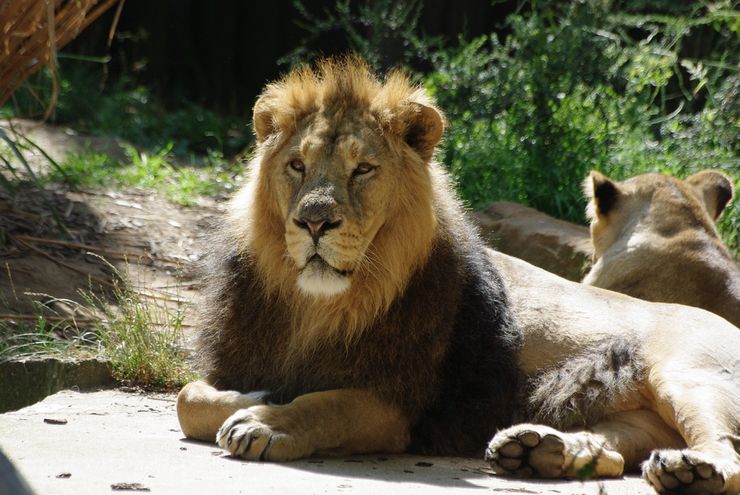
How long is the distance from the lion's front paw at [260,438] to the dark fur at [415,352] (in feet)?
1.26

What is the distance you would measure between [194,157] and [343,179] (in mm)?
6484

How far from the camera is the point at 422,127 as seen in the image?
4750 millimetres

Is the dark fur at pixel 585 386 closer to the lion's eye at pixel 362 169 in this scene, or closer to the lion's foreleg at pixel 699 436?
the lion's foreleg at pixel 699 436

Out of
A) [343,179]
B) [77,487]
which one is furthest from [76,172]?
[77,487]

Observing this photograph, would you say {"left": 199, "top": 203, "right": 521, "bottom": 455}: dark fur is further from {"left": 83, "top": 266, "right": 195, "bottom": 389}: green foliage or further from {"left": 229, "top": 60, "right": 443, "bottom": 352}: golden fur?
{"left": 83, "top": 266, "right": 195, "bottom": 389}: green foliage

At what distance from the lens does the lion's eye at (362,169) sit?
4.48 m

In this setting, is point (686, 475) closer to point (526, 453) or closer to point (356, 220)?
point (526, 453)

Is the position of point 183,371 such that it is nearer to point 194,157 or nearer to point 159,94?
point 194,157

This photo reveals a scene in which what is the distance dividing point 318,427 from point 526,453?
0.80m

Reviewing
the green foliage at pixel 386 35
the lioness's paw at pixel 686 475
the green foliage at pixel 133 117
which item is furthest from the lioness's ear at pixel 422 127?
the green foliage at pixel 133 117

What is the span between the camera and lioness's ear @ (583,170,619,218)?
23.5 ft

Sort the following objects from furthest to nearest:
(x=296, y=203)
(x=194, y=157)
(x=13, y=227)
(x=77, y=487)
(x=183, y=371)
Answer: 1. (x=194, y=157)
2. (x=13, y=227)
3. (x=183, y=371)
4. (x=296, y=203)
5. (x=77, y=487)

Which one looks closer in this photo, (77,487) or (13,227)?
(77,487)

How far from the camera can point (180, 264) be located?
7.47 metres
